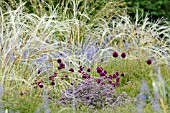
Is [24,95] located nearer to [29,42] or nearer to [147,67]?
[29,42]

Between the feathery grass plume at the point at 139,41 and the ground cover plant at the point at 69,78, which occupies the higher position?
the feathery grass plume at the point at 139,41

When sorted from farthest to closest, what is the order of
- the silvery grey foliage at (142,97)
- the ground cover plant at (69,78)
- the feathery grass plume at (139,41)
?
the feathery grass plume at (139,41)
the ground cover plant at (69,78)
the silvery grey foliage at (142,97)

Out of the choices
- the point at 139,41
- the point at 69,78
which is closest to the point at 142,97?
the point at 69,78

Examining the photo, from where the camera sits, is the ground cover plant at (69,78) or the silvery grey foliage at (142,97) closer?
the silvery grey foliage at (142,97)

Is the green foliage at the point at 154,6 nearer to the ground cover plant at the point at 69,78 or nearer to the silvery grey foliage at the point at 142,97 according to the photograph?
the ground cover plant at the point at 69,78

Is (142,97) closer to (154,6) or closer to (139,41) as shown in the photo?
(139,41)

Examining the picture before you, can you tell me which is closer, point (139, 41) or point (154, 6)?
point (139, 41)

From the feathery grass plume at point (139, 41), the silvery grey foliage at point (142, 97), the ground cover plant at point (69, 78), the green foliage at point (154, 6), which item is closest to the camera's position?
the silvery grey foliage at point (142, 97)

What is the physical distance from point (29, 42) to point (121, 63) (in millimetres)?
1500

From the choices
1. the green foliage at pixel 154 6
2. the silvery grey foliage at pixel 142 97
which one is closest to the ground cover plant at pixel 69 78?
the silvery grey foliage at pixel 142 97

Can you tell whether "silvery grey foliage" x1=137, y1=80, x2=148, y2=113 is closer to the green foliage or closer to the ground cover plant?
the ground cover plant

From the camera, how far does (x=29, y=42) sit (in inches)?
219

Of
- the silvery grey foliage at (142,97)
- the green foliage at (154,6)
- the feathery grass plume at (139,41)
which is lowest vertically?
the silvery grey foliage at (142,97)

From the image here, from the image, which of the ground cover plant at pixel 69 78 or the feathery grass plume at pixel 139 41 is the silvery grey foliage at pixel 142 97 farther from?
the feathery grass plume at pixel 139 41
